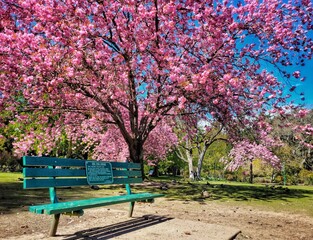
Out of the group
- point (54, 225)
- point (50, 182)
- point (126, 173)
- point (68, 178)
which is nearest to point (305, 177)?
point (126, 173)

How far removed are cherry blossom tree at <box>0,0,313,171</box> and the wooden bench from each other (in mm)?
4311

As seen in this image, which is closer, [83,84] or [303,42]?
[83,84]

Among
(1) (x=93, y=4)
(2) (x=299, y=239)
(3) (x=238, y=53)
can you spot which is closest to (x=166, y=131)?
(3) (x=238, y=53)

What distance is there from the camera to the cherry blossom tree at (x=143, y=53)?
1070 centimetres

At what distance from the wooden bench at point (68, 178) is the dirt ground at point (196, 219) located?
0.78 m

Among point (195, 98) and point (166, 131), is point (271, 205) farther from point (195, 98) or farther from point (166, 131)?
point (166, 131)

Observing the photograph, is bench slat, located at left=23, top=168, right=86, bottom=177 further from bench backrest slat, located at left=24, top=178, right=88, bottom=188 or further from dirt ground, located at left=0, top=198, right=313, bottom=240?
dirt ground, located at left=0, top=198, right=313, bottom=240

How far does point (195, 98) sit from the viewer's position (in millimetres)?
11133

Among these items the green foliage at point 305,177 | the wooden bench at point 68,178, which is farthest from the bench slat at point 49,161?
the green foliage at point 305,177

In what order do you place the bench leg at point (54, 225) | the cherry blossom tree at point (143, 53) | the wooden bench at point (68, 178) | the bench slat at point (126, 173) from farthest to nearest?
the cherry blossom tree at point (143, 53) → the bench slat at point (126, 173) → the bench leg at point (54, 225) → the wooden bench at point (68, 178)

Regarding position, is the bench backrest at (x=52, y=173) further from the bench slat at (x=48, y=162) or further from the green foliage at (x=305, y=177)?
the green foliage at (x=305, y=177)

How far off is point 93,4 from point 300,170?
3143 cm

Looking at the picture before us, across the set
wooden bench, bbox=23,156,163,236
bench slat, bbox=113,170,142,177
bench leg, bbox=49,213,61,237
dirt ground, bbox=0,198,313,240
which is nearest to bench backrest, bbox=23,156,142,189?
wooden bench, bbox=23,156,163,236

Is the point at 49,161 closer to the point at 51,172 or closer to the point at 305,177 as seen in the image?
the point at 51,172
